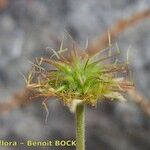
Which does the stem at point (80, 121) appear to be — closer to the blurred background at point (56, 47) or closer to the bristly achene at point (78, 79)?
the bristly achene at point (78, 79)

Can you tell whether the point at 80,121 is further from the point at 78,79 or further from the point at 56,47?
the point at 56,47

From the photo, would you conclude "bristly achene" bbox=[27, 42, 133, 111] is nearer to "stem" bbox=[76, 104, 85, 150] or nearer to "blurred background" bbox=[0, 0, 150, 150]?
"stem" bbox=[76, 104, 85, 150]

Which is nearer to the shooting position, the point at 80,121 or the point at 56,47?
the point at 80,121

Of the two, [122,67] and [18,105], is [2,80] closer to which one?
[18,105]

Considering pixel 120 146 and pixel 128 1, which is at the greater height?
pixel 128 1

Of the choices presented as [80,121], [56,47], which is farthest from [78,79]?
[56,47]

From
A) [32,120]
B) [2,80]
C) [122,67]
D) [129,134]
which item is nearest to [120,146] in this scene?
[129,134]
